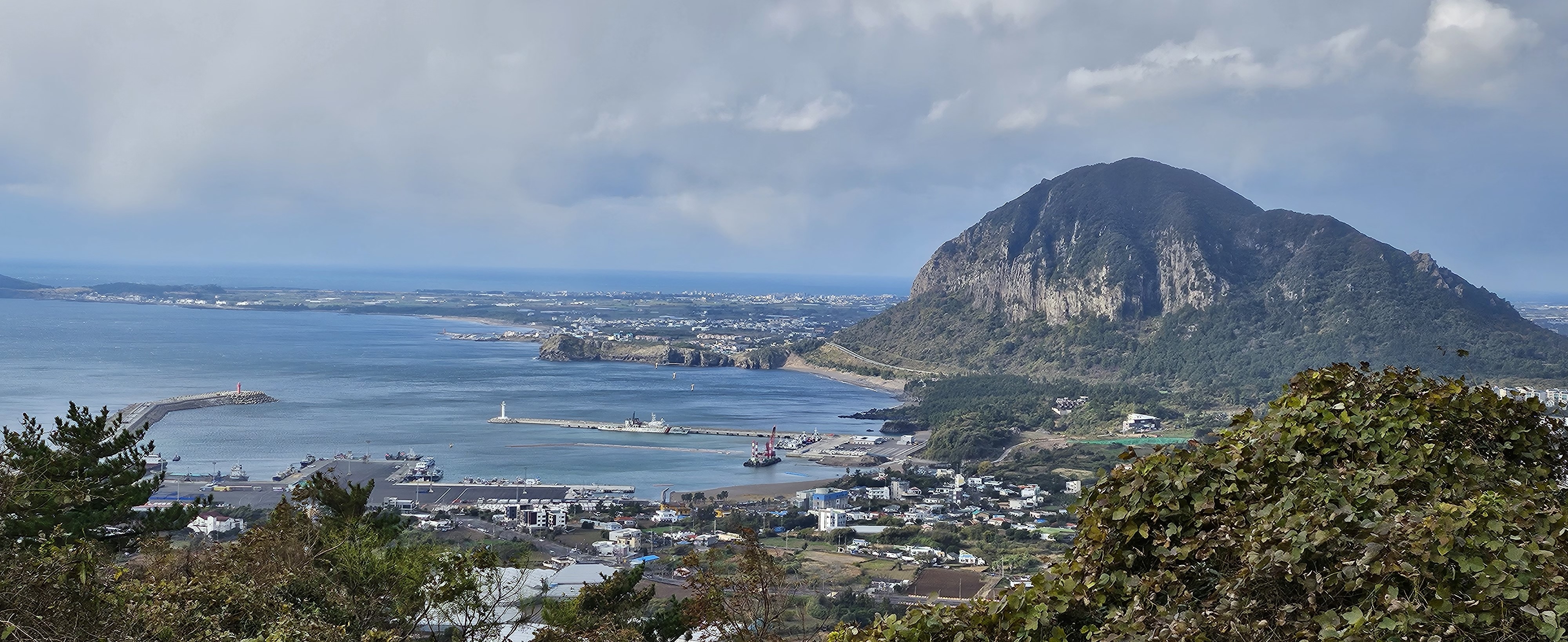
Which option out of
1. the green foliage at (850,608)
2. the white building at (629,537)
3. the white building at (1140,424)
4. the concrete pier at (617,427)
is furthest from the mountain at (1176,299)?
the green foliage at (850,608)

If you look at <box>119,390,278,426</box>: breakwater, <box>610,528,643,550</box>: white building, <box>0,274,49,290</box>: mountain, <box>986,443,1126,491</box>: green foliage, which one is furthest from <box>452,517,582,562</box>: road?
<box>0,274,49,290</box>: mountain

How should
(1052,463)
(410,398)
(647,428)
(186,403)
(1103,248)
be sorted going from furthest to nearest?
(1103,248)
(410,398)
(186,403)
(647,428)
(1052,463)

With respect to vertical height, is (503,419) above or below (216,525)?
below

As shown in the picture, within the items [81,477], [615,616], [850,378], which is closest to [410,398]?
[850,378]

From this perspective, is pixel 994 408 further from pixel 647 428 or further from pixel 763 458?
pixel 763 458

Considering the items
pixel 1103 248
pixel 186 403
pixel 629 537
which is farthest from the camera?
pixel 1103 248

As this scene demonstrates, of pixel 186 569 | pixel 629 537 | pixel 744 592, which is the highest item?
pixel 744 592

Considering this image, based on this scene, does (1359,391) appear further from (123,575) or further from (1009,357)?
(1009,357)
